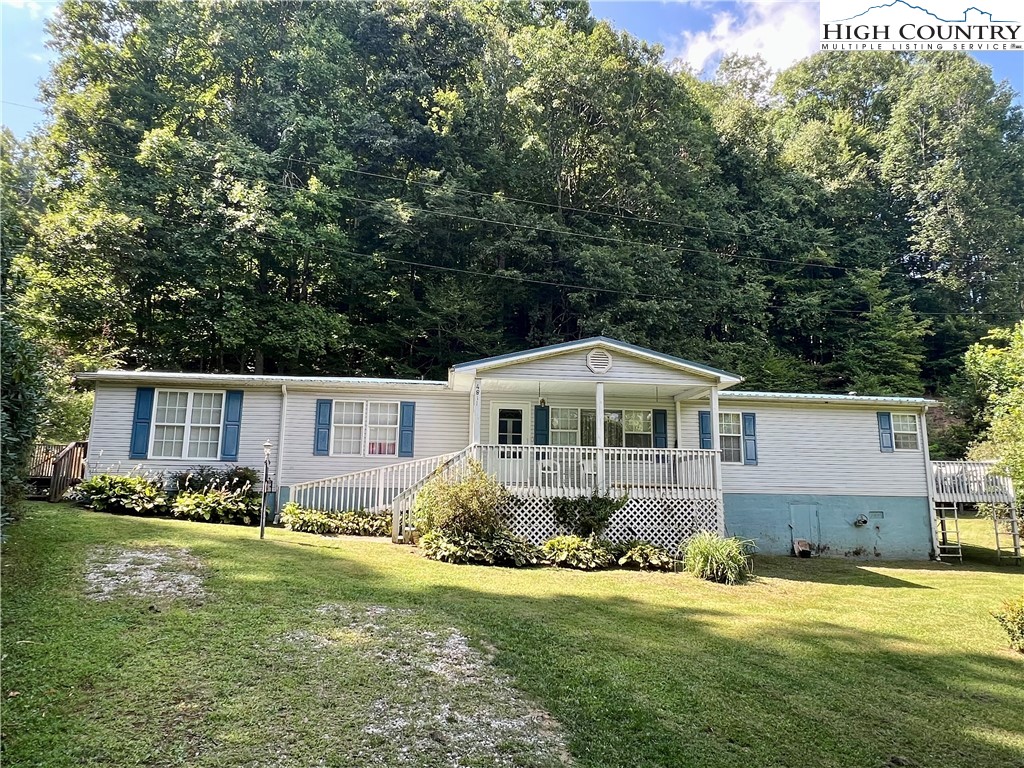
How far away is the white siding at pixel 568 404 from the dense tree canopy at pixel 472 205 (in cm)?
800

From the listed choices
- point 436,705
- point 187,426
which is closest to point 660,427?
point 436,705

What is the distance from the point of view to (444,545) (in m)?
9.77

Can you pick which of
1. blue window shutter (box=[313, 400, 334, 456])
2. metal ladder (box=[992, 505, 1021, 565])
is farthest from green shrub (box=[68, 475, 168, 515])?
metal ladder (box=[992, 505, 1021, 565])

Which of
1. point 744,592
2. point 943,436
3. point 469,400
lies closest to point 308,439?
point 469,400

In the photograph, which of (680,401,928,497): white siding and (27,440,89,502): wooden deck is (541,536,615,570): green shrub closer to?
(680,401,928,497): white siding

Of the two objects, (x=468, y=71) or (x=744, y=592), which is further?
(x=468, y=71)

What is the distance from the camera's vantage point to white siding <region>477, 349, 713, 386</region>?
12.3 m

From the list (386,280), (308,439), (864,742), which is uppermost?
(386,280)

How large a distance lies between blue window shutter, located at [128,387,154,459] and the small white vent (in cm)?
1030

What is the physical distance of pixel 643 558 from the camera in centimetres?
1048

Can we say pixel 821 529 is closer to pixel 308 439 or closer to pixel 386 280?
pixel 308 439

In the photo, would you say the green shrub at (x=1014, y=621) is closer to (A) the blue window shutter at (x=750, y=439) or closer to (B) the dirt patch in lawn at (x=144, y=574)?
(A) the blue window shutter at (x=750, y=439)

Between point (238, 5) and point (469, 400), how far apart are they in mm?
21156

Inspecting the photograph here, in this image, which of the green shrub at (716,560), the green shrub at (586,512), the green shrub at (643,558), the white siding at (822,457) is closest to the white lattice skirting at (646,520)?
the green shrub at (586,512)
